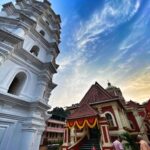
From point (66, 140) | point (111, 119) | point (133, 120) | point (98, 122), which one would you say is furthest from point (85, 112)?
point (133, 120)

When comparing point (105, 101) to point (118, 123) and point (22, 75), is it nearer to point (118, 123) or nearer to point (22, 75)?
point (118, 123)

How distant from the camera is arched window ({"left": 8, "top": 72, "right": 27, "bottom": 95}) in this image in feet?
26.5

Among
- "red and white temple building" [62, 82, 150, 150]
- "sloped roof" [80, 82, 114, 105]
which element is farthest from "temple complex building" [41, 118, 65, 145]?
"red and white temple building" [62, 82, 150, 150]

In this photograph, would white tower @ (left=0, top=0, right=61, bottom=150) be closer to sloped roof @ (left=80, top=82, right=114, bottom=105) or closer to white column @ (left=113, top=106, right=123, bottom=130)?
sloped roof @ (left=80, top=82, right=114, bottom=105)

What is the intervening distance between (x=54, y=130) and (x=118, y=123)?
97.4ft

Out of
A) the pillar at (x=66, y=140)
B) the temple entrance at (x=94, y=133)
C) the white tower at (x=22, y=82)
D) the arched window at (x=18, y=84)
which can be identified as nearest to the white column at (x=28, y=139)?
the white tower at (x=22, y=82)

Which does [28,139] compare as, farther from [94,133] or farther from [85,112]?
[94,133]

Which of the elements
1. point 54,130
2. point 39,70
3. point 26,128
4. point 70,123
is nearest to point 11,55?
point 39,70

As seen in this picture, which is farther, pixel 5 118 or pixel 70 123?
pixel 70 123

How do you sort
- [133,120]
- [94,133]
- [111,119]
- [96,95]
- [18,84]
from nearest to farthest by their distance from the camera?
[18,84]
[111,119]
[94,133]
[96,95]
[133,120]

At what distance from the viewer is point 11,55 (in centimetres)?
782

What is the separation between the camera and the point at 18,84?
8461 mm

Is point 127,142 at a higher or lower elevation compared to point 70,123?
lower

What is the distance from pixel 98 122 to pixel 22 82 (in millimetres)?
8623
